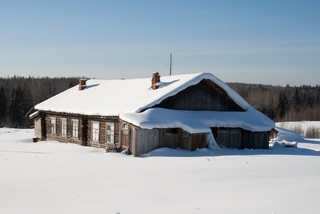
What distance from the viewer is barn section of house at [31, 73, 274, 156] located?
757 inches

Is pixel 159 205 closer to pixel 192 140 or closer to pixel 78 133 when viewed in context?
pixel 192 140

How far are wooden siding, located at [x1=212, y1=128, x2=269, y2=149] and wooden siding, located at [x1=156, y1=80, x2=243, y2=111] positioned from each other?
1.84 m

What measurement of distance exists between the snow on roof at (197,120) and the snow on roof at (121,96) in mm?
695

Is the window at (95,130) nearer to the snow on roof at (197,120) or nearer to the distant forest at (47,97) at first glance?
the snow on roof at (197,120)

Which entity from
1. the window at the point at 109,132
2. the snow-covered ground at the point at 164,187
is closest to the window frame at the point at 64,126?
the window at the point at 109,132

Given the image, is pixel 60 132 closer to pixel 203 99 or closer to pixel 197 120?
pixel 203 99

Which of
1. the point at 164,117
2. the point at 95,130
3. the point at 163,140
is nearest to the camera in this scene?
the point at 163,140

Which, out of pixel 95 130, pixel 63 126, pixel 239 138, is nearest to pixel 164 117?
pixel 239 138

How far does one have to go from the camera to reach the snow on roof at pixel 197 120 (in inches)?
745

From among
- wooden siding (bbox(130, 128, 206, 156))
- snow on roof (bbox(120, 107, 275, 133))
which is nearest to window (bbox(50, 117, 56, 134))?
snow on roof (bbox(120, 107, 275, 133))

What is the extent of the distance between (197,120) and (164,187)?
10.6 meters

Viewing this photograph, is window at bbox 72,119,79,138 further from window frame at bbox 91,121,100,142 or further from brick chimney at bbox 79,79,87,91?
brick chimney at bbox 79,79,87,91

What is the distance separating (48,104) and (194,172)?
18.7 meters

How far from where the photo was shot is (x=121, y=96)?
24203 mm
